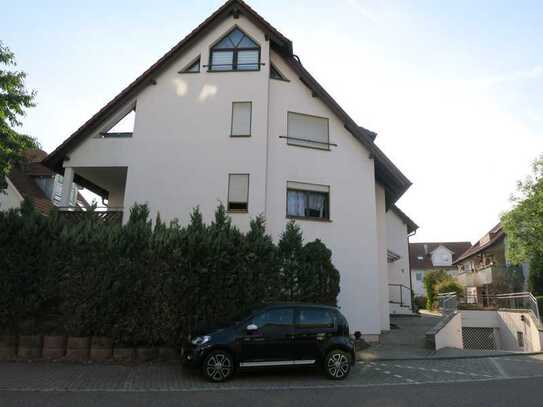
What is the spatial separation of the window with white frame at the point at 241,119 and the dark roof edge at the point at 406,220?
1348 cm

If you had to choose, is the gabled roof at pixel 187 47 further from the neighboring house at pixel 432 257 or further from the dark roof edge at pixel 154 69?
the neighboring house at pixel 432 257

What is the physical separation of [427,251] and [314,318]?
60626 millimetres

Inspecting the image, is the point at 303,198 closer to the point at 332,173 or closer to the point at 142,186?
the point at 332,173

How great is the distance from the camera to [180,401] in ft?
24.1

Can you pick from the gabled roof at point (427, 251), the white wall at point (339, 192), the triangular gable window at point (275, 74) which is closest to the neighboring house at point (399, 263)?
the white wall at point (339, 192)

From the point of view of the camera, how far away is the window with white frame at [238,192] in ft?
50.3

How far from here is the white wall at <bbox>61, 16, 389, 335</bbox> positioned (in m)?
15.3

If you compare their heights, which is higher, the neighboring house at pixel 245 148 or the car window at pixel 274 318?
the neighboring house at pixel 245 148

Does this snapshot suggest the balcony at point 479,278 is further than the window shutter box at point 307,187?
Yes

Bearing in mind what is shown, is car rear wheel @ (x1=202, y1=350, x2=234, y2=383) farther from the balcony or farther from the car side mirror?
the balcony

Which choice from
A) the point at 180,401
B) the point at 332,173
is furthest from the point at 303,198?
the point at 180,401

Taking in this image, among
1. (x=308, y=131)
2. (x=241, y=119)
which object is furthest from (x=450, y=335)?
(x=241, y=119)

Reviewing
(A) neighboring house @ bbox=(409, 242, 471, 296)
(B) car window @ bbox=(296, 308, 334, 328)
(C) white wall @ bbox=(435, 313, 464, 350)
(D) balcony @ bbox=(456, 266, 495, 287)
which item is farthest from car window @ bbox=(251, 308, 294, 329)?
(A) neighboring house @ bbox=(409, 242, 471, 296)

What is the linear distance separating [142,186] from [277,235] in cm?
529
